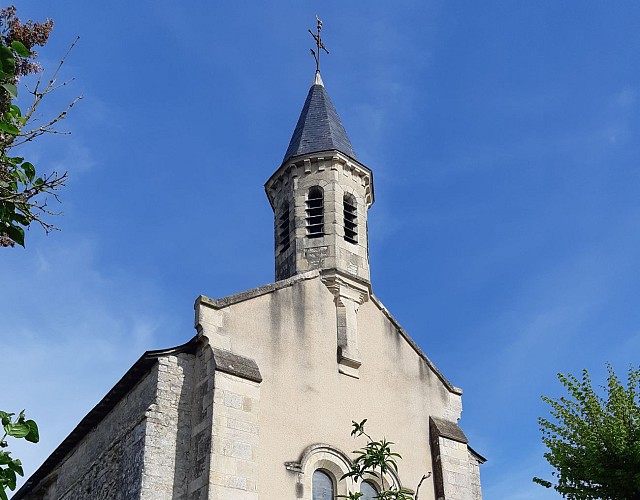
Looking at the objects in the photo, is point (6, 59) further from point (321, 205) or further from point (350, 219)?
point (350, 219)

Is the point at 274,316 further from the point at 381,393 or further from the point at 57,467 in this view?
the point at 57,467

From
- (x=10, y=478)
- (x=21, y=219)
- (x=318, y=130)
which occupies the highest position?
(x=318, y=130)

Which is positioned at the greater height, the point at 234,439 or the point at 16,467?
the point at 234,439

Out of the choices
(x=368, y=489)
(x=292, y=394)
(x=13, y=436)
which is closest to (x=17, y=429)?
(x=13, y=436)

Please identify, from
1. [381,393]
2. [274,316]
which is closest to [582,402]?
[381,393]

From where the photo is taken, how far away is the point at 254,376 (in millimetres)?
12086

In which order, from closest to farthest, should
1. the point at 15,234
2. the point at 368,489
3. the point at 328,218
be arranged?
the point at 15,234, the point at 368,489, the point at 328,218

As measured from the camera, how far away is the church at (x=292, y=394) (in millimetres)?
11625

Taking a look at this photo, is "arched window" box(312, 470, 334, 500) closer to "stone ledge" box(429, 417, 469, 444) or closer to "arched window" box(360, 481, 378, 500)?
"arched window" box(360, 481, 378, 500)

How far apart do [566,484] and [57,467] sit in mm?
10508

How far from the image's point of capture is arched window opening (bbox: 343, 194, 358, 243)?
50.8 ft

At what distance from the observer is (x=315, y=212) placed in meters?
15.6

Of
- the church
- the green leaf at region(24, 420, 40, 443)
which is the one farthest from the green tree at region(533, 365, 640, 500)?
the green leaf at region(24, 420, 40, 443)

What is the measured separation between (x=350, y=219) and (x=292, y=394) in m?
4.44
